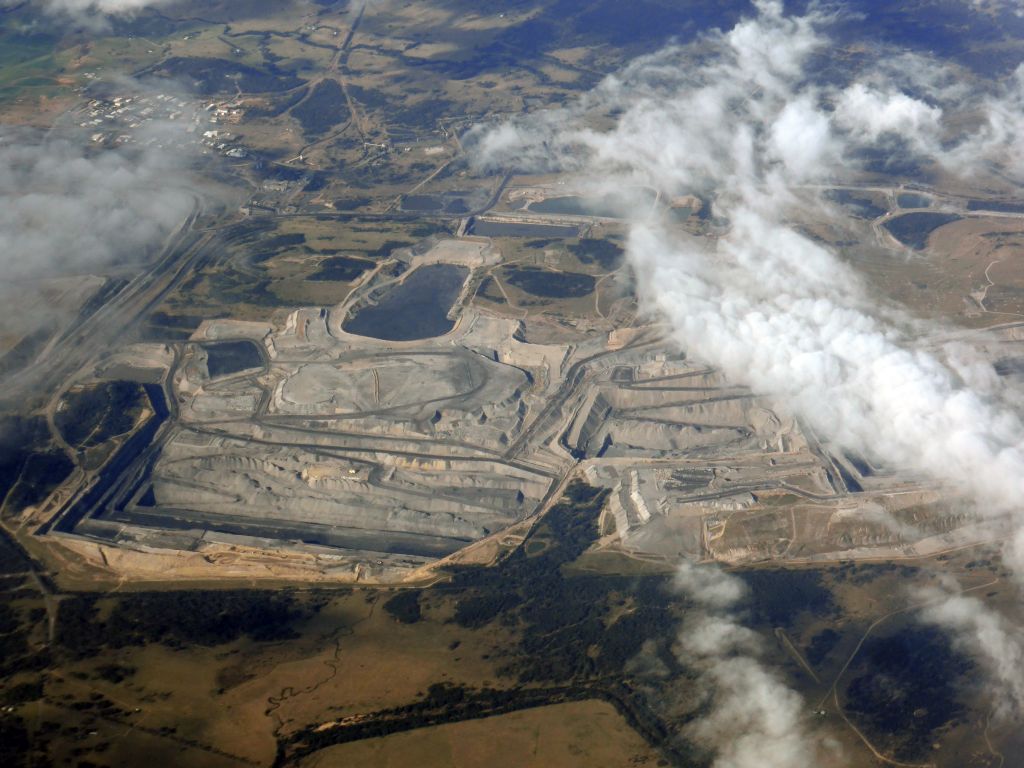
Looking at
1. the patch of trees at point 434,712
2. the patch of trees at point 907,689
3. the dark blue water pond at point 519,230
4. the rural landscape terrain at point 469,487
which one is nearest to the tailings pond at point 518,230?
the dark blue water pond at point 519,230

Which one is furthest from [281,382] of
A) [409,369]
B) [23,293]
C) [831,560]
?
[831,560]

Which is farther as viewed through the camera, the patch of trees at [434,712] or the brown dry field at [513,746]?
the patch of trees at [434,712]

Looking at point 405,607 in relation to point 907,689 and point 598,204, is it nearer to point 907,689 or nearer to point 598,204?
point 907,689

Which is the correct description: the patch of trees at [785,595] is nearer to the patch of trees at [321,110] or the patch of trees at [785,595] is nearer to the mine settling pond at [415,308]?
the mine settling pond at [415,308]

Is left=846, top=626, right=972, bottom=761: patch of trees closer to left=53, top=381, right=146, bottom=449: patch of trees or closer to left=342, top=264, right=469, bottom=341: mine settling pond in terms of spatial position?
left=342, top=264, right=469, bottom=341: mine settling pond

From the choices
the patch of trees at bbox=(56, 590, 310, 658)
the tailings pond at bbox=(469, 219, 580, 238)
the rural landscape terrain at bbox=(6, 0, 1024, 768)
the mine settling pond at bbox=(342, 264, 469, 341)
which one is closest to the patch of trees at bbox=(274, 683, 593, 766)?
the rural landscape terrain at bbox=(6, 0, 1024, 768)
